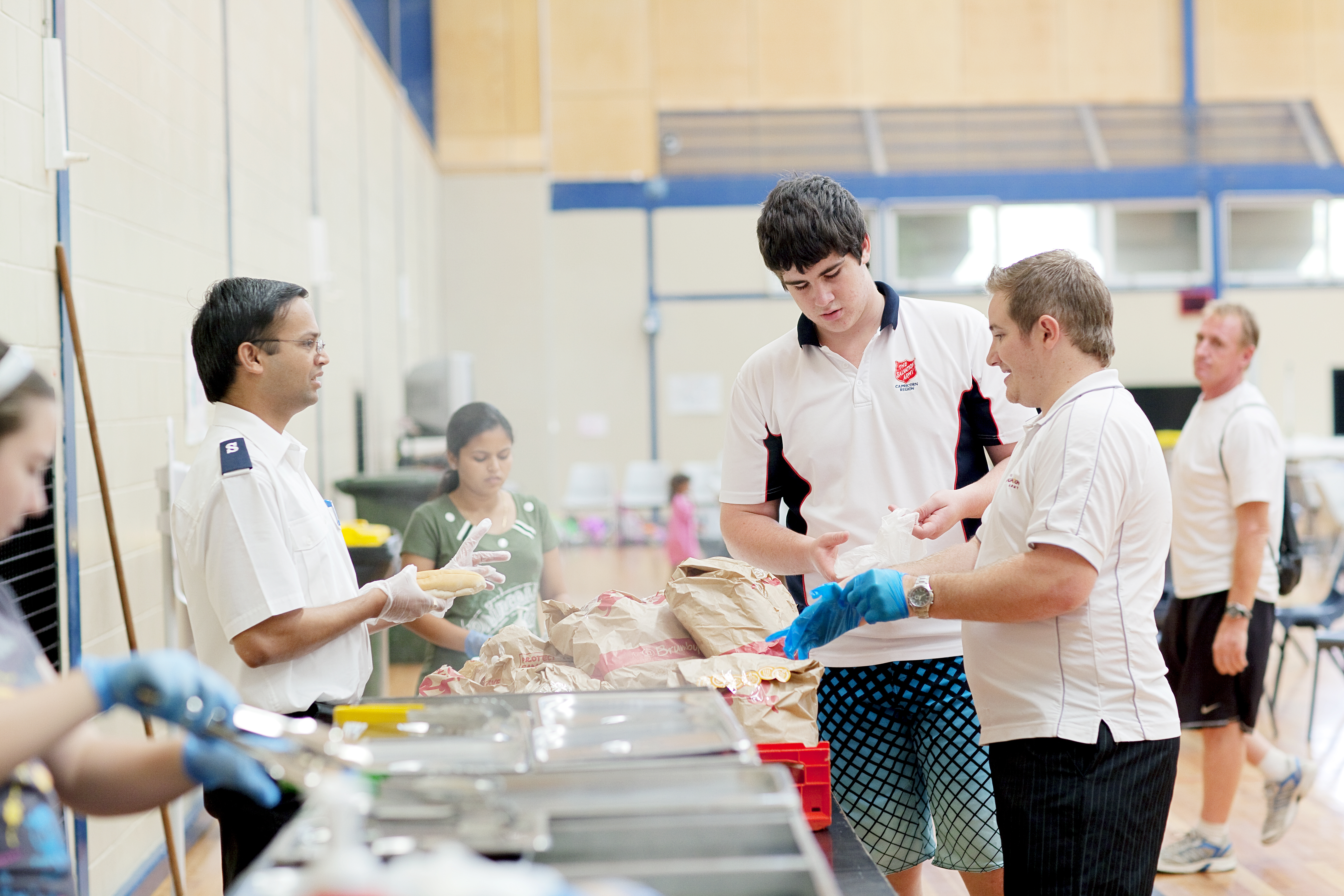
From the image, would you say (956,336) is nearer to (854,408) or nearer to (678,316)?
(854,408)

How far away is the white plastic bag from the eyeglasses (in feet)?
3.38

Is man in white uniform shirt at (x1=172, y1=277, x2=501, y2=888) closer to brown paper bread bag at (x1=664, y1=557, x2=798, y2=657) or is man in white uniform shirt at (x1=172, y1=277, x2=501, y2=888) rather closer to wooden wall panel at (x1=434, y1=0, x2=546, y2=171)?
brown paper bread bag at (x1=664, y1=557, x2=798, y2=657)

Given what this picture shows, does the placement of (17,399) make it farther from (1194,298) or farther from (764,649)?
(1194,298)

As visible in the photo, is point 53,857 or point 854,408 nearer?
point 53,857

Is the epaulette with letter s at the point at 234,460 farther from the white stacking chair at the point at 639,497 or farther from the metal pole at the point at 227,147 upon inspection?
the white stacking chair at the point at 639,497

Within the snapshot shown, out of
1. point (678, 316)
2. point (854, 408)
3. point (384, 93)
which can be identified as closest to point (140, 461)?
point (854, 408)

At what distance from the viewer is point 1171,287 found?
11.9 meters

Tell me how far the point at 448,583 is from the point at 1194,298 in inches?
465

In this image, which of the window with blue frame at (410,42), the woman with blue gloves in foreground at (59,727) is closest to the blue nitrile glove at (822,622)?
the woman with blue gloves in foreground at (59,727)

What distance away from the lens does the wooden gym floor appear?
319 centimetres

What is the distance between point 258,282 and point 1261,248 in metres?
12.6

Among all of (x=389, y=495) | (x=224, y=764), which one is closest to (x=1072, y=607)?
(x=224, y=764)

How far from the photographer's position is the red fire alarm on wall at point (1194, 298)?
38.7 ft

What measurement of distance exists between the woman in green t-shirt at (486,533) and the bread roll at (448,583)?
3.29 ft
